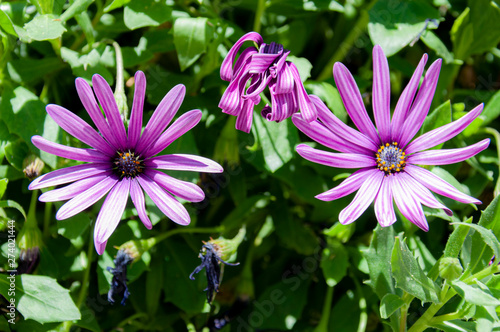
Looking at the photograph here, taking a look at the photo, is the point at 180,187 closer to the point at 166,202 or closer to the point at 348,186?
the point at 166,202

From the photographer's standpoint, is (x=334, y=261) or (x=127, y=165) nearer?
(x=127, y=165)

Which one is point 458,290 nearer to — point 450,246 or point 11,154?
point 450,246

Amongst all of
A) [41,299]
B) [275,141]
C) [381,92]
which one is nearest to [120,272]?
[41,299]

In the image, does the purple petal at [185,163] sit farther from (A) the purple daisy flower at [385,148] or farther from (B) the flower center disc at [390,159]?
(B) the flower center disc at [390,159]

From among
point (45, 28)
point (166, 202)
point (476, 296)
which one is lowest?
point (476, 296)

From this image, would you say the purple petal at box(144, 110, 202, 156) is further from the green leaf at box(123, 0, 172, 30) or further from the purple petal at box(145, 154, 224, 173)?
the green leaf at box(123, 0, 172, 30)

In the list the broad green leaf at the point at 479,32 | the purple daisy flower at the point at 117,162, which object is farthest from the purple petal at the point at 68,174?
the broad green leaf at the point at 479,32

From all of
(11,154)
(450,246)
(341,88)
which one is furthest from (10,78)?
(450,246)
